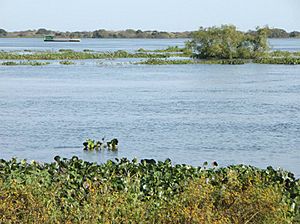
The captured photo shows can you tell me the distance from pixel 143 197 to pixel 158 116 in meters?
19.4

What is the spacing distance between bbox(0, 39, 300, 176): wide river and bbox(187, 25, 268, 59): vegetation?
97.8ft

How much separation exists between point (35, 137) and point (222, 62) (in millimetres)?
51524

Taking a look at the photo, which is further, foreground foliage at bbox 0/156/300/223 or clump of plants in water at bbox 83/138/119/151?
clump of plants in water at bbox 83/138/119/151

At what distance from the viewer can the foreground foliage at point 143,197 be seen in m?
8.46

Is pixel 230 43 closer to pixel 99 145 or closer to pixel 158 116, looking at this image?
Answer: pixel 158 116

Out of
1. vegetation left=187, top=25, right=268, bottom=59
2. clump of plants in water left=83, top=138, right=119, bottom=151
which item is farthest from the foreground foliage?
vegetation left=187, top=25, right=268, bottom=59

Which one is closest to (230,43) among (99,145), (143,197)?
(99,145)

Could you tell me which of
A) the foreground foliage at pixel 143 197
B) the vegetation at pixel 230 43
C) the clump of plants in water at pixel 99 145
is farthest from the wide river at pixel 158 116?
the vegetation at pixel 230 43

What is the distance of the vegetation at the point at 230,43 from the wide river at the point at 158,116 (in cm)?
2980

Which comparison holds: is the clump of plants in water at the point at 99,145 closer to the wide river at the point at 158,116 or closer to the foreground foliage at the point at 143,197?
the wide river at the point at 158,116

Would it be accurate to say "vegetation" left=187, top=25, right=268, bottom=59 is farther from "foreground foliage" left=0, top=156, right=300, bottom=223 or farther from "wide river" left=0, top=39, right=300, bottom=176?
"foreground foliage" left=0, top=156, right=300, bottom=223

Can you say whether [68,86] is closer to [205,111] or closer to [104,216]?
[205,111]

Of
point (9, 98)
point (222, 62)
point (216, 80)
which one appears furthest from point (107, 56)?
point (9, 98)

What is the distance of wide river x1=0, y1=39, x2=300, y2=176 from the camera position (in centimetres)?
2214
